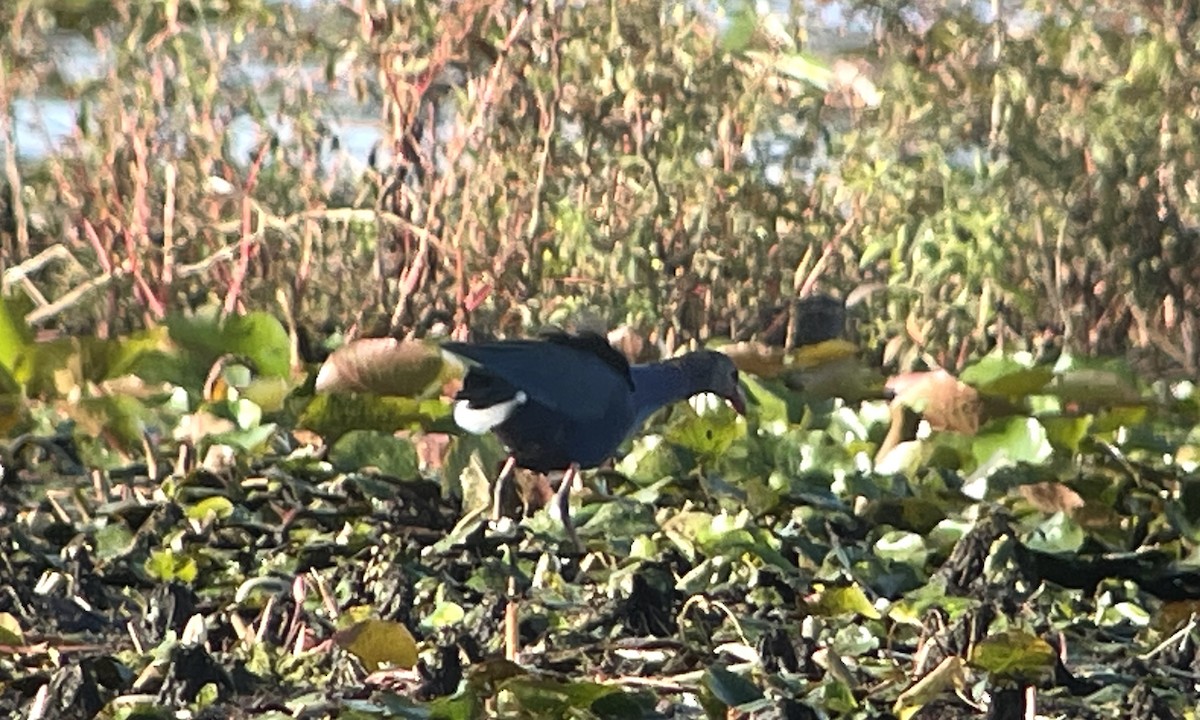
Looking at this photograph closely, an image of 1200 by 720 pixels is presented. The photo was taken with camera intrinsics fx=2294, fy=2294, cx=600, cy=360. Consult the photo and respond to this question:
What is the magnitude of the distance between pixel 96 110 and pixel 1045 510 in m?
3.58

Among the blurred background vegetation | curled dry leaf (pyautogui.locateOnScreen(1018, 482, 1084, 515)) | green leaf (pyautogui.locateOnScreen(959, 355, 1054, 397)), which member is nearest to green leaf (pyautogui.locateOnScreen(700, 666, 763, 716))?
curled dry leaf (pyautogui.locateOnScreen(1018, 482, 1084, 515))

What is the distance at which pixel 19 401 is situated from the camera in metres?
4.86

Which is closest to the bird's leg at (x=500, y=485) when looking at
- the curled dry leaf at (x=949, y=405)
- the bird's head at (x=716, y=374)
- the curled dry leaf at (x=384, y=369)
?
the curled dry leaf at (x=384, y=369)

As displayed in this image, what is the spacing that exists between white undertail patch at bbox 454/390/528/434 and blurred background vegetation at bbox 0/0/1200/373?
1586mm

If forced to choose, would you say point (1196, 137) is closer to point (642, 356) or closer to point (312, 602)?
point (642, 356)

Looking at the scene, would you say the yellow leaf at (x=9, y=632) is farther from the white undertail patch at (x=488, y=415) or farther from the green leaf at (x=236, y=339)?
the green leaf at (x=236, y=339)

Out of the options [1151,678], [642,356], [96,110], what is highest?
[1151,678]

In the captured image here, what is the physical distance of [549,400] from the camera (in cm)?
406

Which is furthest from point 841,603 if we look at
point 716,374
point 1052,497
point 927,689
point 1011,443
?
point 716,374

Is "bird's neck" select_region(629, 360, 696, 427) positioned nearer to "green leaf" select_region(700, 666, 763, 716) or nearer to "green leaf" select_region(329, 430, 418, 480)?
"green leaf" select_region(329, 430, 418, 480)

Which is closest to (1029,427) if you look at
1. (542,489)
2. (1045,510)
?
(1045,510)

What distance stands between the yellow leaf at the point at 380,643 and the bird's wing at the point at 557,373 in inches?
42.7

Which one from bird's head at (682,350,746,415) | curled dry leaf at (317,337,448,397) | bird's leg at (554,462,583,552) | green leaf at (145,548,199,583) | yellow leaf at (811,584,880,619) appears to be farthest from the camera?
bird's head at (682,350,746,415)

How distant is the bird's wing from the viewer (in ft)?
13.0
